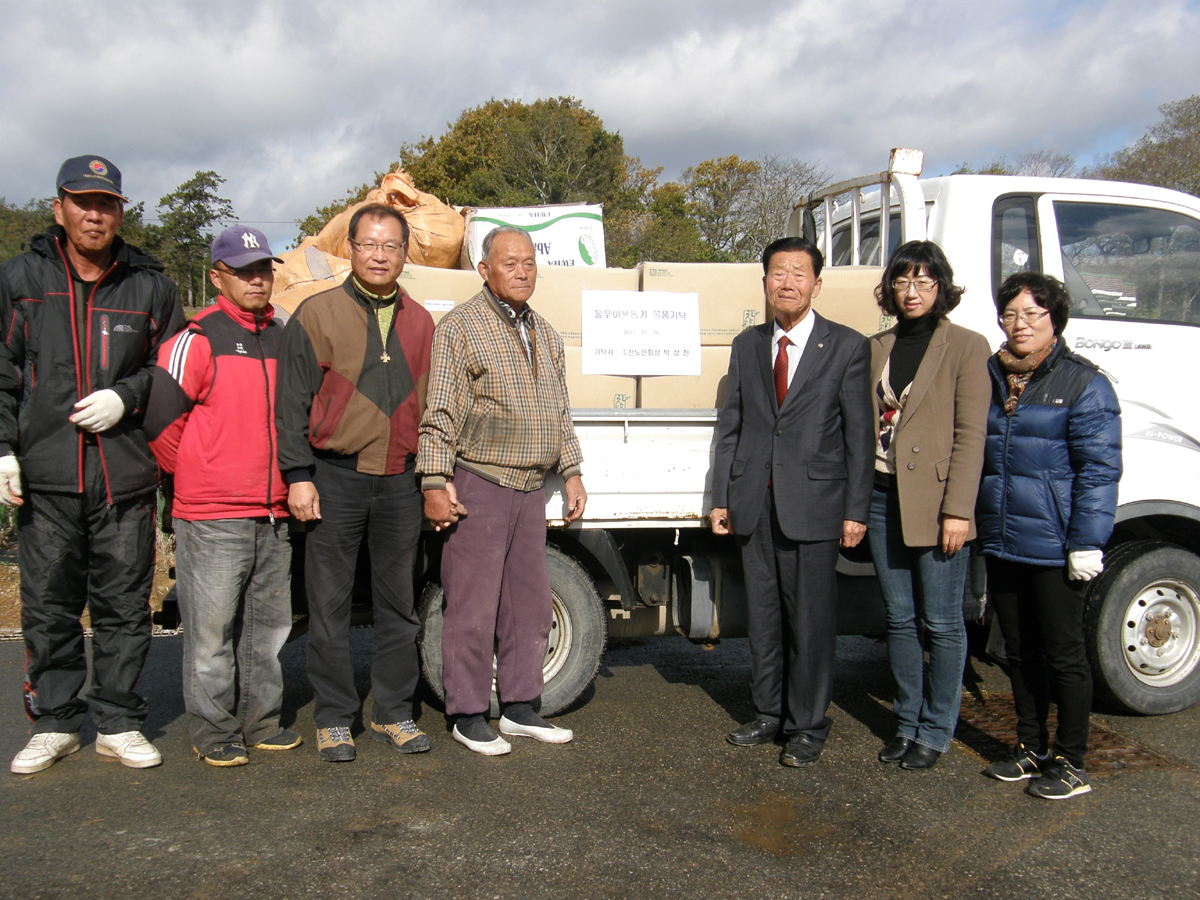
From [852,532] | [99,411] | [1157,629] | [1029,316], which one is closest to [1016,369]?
[1029,316]

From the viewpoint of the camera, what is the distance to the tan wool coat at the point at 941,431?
3.28 metres

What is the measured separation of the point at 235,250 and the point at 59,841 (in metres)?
2.12

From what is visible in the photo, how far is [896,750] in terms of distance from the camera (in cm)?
350

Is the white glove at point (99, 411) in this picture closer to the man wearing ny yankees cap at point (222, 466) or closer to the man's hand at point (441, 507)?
the man wearing ny yankees cap at point (222, 466)

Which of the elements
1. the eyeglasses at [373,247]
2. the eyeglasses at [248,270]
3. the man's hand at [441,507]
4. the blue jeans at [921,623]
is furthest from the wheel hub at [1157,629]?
the eyeglasses at [248,270]

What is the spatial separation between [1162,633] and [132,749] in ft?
14.7

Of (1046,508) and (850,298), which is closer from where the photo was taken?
(1046,508)

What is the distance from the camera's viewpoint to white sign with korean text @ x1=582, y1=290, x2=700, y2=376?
3943 millimetres

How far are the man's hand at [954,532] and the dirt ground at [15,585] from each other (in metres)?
4.39

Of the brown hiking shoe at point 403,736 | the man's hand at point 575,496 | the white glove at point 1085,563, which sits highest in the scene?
the man's hand at point 575,496

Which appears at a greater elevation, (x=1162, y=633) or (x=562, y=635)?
(x=562, y=635)

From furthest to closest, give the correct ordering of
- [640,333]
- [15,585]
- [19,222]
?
[19,222] < [15,585] < [640,333]

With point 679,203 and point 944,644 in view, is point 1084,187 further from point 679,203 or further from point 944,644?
point 679,203

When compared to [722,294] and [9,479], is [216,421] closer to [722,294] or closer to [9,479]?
[9,479]
